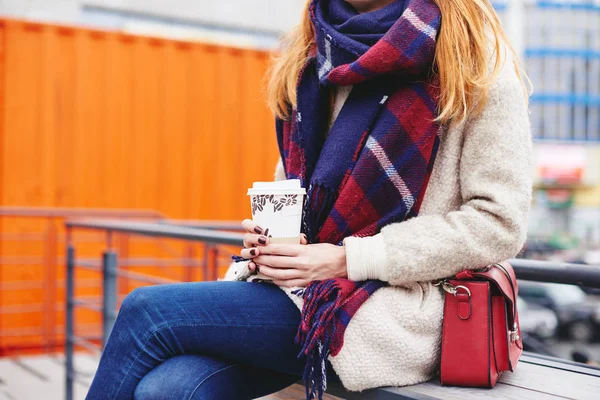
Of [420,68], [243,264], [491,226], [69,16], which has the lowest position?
[243,264]

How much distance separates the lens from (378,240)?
4.45 ft

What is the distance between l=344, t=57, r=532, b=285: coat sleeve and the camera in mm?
1329

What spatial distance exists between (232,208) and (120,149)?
49.9 inches

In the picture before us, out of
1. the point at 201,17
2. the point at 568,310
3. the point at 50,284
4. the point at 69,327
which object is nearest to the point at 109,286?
the point at 69,327

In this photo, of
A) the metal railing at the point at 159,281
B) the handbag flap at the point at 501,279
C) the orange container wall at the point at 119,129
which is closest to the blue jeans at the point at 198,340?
the handbag flap at the point at 501,279

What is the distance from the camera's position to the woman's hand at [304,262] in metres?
1.37

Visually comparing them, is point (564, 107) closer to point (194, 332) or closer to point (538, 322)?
point (538, 322)

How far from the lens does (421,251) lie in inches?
52.7

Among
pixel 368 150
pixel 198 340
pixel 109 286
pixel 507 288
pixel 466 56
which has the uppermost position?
pixel 466 56

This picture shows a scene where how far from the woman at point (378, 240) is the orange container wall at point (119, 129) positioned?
417 cm

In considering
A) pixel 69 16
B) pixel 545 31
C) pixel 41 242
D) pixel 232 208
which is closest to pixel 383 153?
pixel 41 242

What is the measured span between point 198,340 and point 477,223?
2.00 feet

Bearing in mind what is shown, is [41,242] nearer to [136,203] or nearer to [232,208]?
[136,203]

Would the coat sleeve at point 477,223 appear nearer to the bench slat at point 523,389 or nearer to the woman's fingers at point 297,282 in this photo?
the woman's fingers at point 297,282
